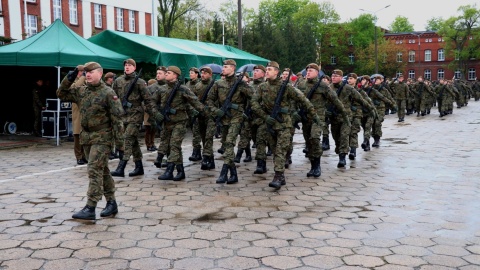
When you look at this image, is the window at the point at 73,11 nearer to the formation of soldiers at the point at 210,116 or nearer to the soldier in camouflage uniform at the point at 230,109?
the formation of soldiers at the point at 210,116

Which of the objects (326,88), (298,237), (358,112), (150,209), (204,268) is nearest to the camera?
(204,268)

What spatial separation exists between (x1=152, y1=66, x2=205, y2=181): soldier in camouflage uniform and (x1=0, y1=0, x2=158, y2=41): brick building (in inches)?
948

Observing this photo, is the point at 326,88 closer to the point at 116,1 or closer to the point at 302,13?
the point at 116,1

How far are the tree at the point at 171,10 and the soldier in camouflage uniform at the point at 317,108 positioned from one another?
1599 inches

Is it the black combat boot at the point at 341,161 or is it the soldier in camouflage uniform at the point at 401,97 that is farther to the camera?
the soldier in camouflage uniform at the point at 401,97

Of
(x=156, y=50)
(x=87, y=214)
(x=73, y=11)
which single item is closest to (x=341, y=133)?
(x=87, y=214)

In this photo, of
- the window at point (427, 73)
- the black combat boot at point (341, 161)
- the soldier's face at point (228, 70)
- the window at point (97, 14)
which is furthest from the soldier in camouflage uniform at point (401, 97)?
the window at point (427, 73)

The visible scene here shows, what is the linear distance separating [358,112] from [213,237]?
662cm

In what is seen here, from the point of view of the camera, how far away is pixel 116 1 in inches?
1636

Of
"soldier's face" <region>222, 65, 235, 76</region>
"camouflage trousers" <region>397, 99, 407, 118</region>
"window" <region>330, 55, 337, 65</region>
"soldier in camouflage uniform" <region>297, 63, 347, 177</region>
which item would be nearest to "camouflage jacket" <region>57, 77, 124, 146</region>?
"soldier's face" <region>222, 65, 235, 76</region>

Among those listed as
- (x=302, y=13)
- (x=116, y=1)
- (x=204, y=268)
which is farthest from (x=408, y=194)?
(x=302, y=13)

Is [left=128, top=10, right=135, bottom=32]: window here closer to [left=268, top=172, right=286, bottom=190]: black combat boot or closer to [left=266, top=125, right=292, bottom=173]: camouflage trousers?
[left=266, top=125, right=292, bottom=173]: camouflage trousers

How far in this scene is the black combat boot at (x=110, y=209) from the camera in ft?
19.9

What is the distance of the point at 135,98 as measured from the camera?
8.93m
